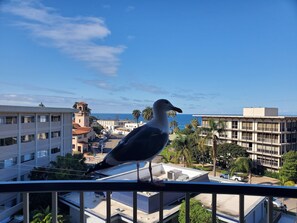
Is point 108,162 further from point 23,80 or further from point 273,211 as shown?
point 23,80

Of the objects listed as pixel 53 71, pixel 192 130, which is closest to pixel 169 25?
pixel 53 71

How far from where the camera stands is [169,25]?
1.98 meters

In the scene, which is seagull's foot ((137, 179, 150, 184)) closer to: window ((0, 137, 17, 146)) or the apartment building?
window ((0, 137, 17, 146))

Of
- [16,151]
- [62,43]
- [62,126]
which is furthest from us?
[62,126]

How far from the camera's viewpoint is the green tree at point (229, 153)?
40.7 ft

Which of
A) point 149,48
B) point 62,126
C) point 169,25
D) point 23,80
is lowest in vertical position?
point 62,126

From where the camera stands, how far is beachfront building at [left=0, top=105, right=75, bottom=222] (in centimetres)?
658

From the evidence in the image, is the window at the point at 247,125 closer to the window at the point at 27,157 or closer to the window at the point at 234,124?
the window at the point at 234,124

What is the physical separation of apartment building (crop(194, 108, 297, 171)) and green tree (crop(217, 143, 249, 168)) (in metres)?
0.82

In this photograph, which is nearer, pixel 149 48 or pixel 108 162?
pixel 108 162

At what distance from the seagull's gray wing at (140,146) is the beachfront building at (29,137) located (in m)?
6.77

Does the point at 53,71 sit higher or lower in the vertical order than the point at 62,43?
lower

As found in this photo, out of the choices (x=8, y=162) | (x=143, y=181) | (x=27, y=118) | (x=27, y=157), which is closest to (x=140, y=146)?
(x=143, y=181)

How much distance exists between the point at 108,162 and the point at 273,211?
0.56m
